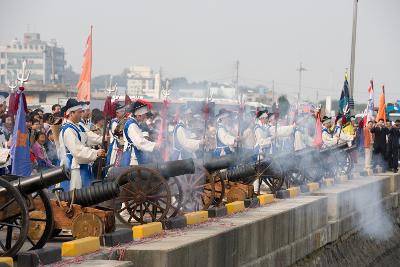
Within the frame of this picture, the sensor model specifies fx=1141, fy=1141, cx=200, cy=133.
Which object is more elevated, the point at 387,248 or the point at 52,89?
the point at 52,89

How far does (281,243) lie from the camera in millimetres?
19000

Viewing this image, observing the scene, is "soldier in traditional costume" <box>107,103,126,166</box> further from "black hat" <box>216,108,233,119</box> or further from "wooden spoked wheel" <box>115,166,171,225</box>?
"black hat" <box>216,108,233,119</box>

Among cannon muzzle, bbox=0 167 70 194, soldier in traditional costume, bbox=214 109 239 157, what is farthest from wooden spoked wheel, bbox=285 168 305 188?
cannon muzzle, bbox=0 167 70 194

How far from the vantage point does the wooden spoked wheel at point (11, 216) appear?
37.5 ft

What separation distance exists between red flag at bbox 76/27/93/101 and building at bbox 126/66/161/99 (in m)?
0.92

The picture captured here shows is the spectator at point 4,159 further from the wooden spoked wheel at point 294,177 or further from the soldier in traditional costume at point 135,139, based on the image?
the wooden spoked wheel at point 294,177

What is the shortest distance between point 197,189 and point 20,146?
4.90 meters

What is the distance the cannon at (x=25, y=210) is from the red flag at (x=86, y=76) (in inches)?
389

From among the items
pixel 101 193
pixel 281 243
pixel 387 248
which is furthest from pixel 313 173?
pixel 101 193

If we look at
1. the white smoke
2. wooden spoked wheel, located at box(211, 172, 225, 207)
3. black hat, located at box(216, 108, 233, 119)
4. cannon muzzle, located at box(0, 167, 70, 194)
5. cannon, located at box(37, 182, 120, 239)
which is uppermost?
black hat, located at box(216, 108, 233, 119)

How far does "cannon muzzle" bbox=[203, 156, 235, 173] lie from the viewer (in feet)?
61.8

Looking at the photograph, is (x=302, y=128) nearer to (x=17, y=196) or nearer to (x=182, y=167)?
(x=182, y=167)

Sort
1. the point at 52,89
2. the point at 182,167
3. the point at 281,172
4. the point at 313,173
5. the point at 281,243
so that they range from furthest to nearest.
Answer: the point at 52,89, the point at 313,173, the point at 281,172, the point at 281,243, the point at 182,167

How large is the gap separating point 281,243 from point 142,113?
359 cm
